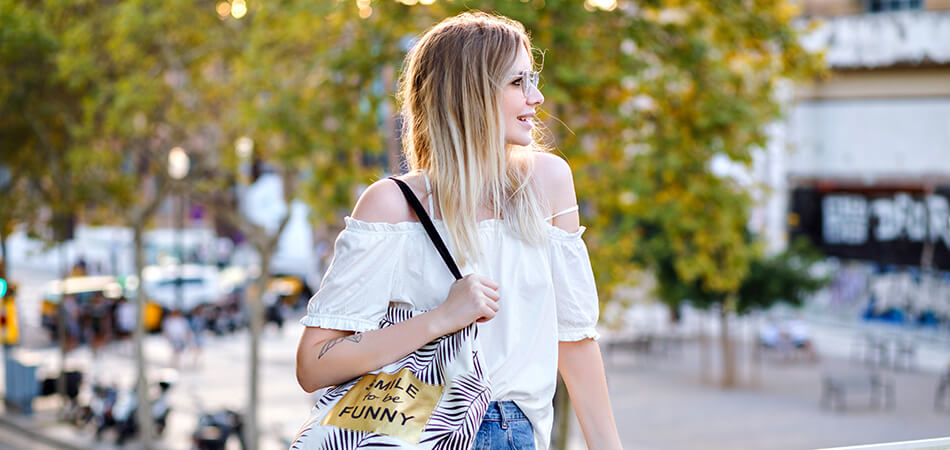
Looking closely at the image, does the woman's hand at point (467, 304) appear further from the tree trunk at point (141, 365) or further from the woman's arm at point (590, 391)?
the tree trunk at point (141, 365)

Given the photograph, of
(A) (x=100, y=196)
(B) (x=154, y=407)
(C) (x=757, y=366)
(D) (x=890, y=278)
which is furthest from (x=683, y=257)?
(D) (x=890, y=278)

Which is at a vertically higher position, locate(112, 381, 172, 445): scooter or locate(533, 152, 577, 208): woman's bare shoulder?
locate(533, 152, 577, 208): woman's bare shoulder

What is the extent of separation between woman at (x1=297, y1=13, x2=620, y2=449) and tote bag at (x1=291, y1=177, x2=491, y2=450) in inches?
1.4

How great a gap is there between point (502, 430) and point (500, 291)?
0.29m

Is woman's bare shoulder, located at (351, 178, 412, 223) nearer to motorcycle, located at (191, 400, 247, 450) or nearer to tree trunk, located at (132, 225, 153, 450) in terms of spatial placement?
motorcycle, located at (191, 400, 247, 450)

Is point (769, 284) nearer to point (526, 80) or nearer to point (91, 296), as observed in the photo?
point (91, 296)

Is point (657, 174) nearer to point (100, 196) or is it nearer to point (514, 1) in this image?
point (514, 1)

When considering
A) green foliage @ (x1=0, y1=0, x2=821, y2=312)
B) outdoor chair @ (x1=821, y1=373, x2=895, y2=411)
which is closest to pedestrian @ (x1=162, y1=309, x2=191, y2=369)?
green foliage @ (x1=0, y1=0, x2=821, y2=312)

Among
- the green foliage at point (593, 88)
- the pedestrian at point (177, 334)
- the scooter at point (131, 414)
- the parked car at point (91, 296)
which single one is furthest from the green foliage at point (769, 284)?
the parked car at point (91, 296)

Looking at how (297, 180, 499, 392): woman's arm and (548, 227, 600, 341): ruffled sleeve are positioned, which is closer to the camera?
(297, 180, 499, 392): woman's arm

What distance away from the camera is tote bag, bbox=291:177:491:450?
1.86 m

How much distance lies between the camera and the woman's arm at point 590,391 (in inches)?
85.7

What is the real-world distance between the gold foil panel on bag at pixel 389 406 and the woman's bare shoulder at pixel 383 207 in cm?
32

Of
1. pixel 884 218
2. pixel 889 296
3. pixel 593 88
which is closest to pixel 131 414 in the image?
pixel 593 88
